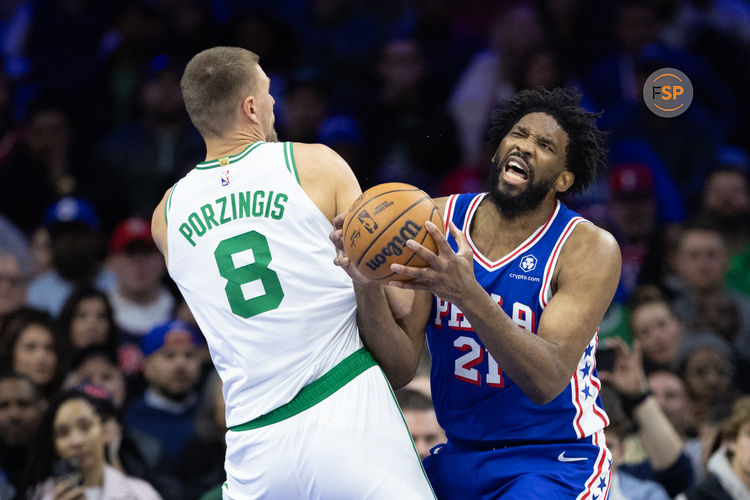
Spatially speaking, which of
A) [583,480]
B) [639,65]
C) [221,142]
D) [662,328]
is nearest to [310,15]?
[639,65]

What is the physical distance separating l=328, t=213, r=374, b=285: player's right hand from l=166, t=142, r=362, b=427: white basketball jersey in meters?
0.13

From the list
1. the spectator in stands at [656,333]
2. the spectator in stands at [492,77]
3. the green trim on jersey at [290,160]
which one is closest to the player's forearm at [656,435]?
the spectator in stands at [656,333]

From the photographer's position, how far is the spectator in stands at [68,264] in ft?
27.0

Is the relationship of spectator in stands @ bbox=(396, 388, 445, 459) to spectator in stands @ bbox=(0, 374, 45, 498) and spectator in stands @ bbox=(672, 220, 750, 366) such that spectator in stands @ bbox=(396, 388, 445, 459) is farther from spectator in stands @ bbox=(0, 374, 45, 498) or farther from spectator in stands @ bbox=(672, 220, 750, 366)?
spectator in stands @ bbox=(672, 220, 750, 366)

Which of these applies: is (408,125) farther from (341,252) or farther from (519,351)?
(519,351)

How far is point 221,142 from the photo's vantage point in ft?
12.4

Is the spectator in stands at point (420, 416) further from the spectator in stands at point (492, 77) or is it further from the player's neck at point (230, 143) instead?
the spectator in stands at point (492, 77)

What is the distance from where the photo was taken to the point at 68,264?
27.2 feet

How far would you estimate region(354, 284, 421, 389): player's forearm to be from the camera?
3.57 metres

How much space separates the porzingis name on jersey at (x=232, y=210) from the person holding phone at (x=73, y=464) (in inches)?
106

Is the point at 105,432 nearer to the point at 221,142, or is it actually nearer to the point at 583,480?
the point at 221,142

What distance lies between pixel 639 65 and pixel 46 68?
18.9 feet

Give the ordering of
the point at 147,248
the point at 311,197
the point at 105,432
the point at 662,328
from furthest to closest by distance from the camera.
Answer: the point at 147,248, the point at 662,328, the point at 105,432, the point at 311,197

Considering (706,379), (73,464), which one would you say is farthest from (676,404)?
(73,464)
